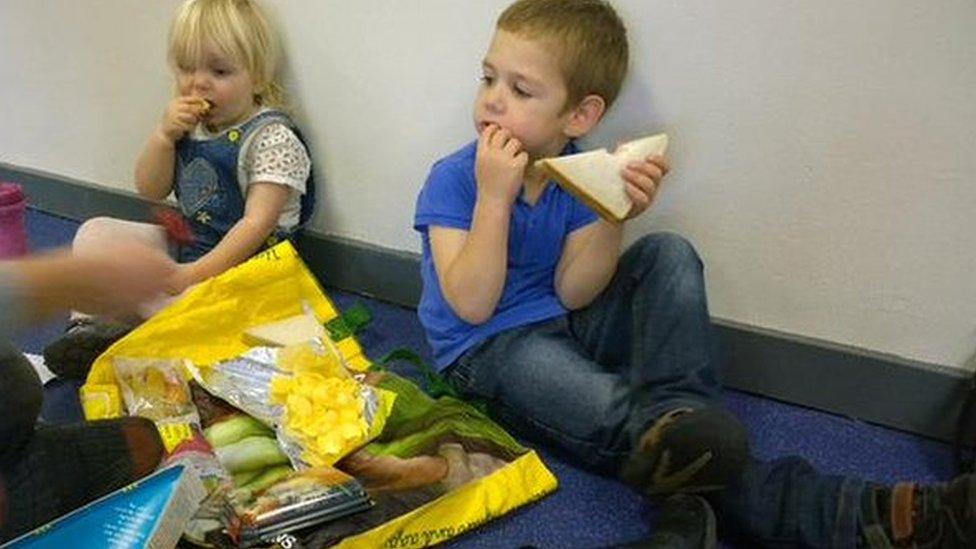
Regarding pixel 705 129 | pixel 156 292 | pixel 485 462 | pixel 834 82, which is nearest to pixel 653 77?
pixel 705 129

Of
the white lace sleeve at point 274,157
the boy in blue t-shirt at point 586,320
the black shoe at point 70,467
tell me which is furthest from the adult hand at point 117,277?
the white lace sleeve at point 274,157

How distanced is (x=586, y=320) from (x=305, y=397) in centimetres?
32

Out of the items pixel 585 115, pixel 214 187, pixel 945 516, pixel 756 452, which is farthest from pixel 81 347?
pixel 945 516

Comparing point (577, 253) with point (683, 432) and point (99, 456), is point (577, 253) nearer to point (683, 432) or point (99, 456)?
point (683, 432)

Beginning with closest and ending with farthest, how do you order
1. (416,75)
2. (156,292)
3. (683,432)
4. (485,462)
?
(156,292) < (683,432) < (485,462) < (416,75)

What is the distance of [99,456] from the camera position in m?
0.80

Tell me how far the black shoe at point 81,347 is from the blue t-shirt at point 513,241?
40 cm

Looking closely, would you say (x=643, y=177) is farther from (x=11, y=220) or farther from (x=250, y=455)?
(x=11, y=220)

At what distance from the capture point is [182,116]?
120 centimetres

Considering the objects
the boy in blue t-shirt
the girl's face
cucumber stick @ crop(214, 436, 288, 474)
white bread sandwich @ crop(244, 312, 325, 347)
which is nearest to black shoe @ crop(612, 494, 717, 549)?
the boy in blue t-shirt

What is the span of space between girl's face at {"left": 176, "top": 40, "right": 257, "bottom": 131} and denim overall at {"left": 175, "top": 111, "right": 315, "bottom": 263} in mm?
28

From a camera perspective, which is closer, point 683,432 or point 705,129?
point 683,432

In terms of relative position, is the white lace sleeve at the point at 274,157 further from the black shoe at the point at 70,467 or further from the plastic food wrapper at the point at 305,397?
the black shoe at the point at 70,467

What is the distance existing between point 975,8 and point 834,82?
138 millimetres
